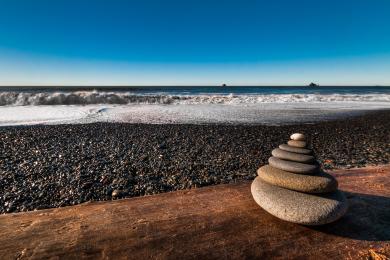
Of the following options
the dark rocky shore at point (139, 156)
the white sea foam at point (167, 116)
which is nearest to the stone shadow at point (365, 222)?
the dark rocky shore at point (139, 156)

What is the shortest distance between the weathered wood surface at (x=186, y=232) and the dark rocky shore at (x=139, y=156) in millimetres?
2191

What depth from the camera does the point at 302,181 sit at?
7.68 ft

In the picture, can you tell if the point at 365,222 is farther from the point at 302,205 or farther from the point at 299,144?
the point at 299,144

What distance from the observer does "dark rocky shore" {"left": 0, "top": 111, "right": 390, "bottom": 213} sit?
4.64m

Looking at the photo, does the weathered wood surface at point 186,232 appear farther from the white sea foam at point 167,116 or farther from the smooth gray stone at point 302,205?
the white sea foam at point 167,116

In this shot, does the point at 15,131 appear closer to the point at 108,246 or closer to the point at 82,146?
the point at 82,146

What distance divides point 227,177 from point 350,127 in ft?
31.1

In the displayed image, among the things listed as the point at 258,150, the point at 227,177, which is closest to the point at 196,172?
the point at 227,177

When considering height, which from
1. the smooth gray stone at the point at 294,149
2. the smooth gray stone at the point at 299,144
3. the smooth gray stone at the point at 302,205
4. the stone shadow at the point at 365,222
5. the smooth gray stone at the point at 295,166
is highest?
the smooth gray stone at the point at 299,144

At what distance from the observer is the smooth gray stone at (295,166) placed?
2385 mm

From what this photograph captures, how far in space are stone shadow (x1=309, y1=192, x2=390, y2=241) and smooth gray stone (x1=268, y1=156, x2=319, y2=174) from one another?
1.69 feet

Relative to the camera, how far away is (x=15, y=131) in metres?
9.94

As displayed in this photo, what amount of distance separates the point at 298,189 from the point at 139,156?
17.2ft

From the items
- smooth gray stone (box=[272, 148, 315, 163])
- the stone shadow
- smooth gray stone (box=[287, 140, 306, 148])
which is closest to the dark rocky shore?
smooth gray stone (box=[272, 148, 315, 163])
